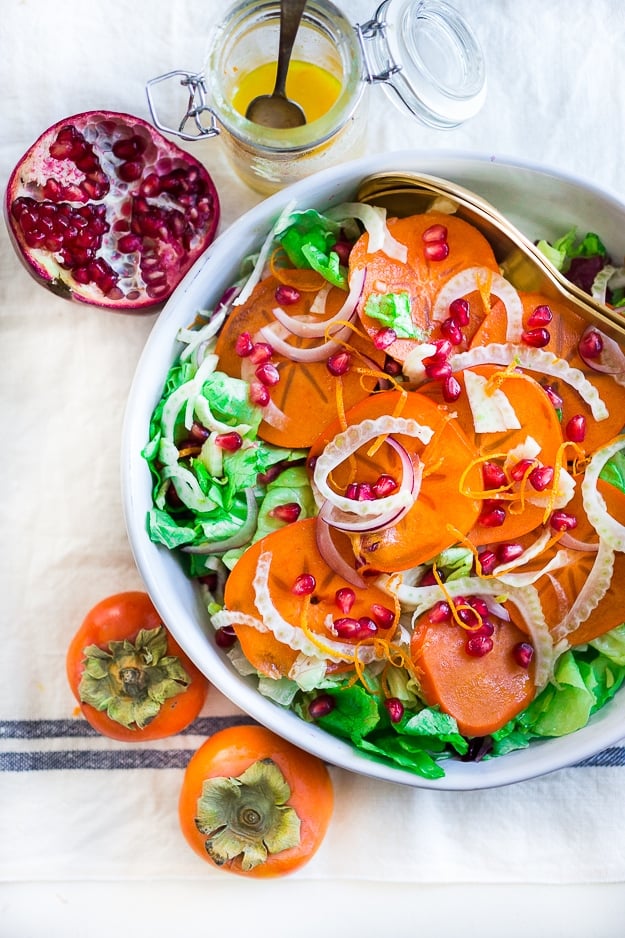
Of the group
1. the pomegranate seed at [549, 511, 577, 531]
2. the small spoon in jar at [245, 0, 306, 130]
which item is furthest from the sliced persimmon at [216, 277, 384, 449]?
the pomegranate seed at [549, 511, 577, 531]

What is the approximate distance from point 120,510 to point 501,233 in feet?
3.96

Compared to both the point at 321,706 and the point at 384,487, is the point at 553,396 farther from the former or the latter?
the point at 321,706

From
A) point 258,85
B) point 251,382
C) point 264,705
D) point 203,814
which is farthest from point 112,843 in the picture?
point 258,85

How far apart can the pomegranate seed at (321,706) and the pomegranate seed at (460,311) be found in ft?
3.07

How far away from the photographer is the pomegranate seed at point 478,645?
195cm

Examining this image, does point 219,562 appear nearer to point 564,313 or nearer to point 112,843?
point 112,843

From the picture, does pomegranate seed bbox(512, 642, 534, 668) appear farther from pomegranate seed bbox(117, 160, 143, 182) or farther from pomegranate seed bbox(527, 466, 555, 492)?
pomegranate seed bbox(117, 160, 143, 182)

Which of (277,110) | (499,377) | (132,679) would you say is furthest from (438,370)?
(132,679)

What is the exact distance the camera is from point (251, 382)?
199 cm

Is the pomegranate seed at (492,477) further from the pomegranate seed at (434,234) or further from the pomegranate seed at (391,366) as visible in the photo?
the pomegranate seed at (434,234)

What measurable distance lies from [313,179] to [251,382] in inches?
19.0

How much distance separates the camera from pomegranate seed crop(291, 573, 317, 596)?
1.93m

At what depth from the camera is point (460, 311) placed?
1952 millimetres

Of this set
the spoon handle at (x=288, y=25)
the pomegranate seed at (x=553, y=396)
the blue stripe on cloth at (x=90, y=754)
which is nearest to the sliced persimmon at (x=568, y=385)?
the pomegranate seed at (x=553, y=396)
